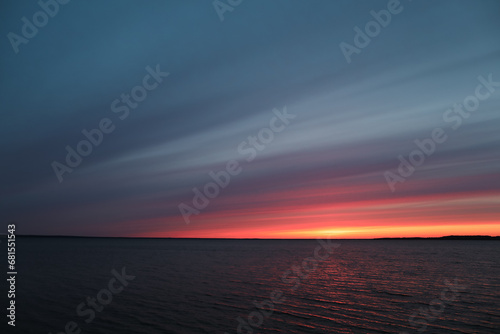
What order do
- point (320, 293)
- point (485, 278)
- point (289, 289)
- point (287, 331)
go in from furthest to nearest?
point (485, 278) → point (289, 289) → point (320, 293) → point (287, 331)

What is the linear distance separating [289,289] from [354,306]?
34.6 feet

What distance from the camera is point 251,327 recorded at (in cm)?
2400

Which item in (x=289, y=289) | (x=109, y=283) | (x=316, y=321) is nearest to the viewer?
(x=316, y=321)

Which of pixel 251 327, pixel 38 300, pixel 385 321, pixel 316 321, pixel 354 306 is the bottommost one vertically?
pixel 38 300

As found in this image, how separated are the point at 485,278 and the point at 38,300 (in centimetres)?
5755

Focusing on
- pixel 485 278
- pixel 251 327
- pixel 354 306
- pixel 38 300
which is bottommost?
pixel 38 300

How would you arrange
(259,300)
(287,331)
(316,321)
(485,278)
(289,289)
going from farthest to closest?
(485,278) < (289,289) < (259,300) < (316,321) < (287,331)

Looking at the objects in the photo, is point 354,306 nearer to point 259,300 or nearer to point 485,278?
point 259,300

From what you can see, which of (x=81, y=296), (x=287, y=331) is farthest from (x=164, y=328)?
(x=81, y=296)

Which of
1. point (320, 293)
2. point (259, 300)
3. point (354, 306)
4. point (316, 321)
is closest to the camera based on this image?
point (316, 321)

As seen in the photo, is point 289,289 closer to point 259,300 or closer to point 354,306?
point 259,300

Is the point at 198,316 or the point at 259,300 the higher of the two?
the point at 259,300

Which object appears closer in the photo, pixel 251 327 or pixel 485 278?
pixel 251 327

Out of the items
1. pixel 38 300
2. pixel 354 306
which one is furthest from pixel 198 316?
pixel 38 300
